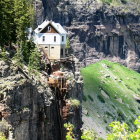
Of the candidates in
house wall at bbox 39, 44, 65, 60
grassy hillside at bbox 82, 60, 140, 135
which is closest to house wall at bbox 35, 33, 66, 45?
house wall at bbox 39, 44, 65, 60

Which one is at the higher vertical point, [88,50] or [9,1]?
[9,1]

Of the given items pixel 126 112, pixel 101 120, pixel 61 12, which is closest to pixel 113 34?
pixel 61 12

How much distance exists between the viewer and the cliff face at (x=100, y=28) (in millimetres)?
163500

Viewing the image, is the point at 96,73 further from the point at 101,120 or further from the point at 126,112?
the point at 101,120

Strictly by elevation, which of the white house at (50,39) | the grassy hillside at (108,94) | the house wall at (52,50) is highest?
the white house at (50,39)

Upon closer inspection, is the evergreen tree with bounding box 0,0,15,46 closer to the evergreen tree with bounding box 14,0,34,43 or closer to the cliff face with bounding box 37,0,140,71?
the evergreen tree with bounding box 14,0,34,43

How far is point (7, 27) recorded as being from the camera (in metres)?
55.6

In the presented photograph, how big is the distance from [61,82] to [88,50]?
117447 mm

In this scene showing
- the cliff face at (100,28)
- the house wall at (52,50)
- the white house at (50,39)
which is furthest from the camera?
the cliff face at (100,28)

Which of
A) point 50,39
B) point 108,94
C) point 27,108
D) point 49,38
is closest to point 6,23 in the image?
point 49,38

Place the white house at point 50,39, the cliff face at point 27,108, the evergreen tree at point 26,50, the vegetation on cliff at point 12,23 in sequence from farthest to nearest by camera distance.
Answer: the white house at point 50,39
the evergreen tree at point 26,50
the vegetation on cliff at point 12,23
the cliff face at point 27,108

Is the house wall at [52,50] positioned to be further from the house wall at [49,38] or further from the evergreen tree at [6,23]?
the evergreen tree at [6,23]

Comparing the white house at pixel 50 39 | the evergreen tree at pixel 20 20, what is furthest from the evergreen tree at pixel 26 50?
the white house at pixel 50 39

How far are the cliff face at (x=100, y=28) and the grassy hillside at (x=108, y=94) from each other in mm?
8704
